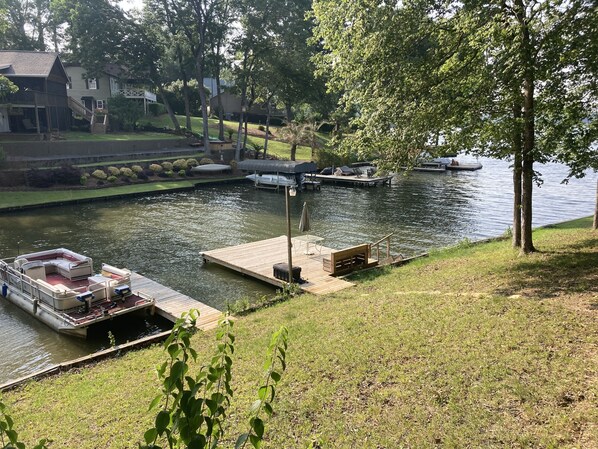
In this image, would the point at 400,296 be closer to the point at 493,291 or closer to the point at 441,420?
the point at 493,291

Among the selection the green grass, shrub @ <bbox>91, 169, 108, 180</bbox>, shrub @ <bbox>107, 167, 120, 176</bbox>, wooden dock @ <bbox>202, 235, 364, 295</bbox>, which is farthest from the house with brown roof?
wooden dock @ <bbox>202, 235, 364, 295</bbox>

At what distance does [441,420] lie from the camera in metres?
5.99

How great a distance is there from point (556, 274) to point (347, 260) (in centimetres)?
699

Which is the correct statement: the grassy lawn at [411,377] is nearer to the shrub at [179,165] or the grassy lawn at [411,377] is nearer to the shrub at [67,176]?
the shrub at [67,176]

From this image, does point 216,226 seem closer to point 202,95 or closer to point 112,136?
point 202,95

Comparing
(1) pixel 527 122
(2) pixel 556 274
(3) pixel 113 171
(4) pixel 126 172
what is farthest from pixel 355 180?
(2) pixel 556 274

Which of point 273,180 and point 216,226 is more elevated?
point 273,180

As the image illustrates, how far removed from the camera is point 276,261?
1792cm

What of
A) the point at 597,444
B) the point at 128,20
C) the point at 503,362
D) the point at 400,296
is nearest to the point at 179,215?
the point at 400,296

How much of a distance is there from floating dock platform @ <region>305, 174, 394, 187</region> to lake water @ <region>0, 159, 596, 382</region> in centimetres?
118

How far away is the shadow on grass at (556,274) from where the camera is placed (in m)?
10.0

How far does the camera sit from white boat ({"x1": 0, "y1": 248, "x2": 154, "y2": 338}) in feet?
42.4

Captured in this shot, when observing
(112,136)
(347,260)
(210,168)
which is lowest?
(347,260)

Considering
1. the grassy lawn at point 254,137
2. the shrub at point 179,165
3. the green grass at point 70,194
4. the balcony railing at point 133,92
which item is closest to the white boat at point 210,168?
the shrub at point 179,165
